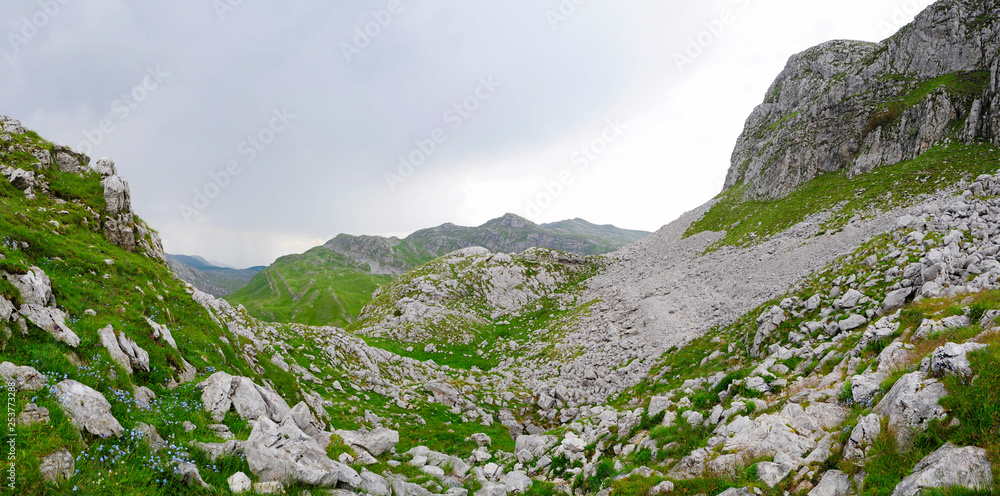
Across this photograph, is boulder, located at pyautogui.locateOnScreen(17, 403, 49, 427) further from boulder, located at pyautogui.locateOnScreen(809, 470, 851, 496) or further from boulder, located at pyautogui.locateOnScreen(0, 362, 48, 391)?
boulder, located at pyautogui.locateOnScreen(809, 470, 851, 496)

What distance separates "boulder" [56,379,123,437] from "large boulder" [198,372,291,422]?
2.91 m

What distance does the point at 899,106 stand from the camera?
6425 cm

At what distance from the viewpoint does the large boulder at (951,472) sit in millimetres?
6016

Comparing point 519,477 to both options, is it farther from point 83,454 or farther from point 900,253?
point 900,253

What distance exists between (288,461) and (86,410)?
156 inches

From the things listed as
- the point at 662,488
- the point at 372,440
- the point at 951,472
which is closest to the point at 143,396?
the point at 372,440

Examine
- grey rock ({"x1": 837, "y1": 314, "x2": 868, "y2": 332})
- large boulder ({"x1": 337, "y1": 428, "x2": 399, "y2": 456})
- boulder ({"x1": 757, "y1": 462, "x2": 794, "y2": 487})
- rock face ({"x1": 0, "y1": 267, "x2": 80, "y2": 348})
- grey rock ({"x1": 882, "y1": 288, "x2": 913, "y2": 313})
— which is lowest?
grey rock ({"x1": 837, "y1": 314, "x2": 868, "y2": 332})

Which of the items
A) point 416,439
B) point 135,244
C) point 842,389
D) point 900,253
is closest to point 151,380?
point 416,439

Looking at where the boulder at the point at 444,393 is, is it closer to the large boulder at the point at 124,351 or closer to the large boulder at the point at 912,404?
the large boulder at the point at 124,351

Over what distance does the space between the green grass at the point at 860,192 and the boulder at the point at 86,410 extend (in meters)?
58.9

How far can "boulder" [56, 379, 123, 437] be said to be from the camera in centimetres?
687

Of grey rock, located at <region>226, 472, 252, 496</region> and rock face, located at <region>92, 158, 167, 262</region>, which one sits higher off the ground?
rock face, located at <region>92, 158, 167, 262</region>

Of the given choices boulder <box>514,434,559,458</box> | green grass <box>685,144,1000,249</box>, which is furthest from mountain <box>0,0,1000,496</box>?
green grass <box>685,144,1000,249</box>

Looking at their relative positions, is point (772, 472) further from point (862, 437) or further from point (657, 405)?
point (657, 405)
